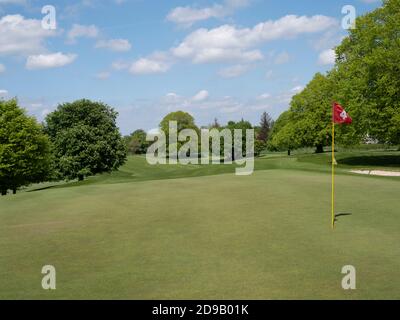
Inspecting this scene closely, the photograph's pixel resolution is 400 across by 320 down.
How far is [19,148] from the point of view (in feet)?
151

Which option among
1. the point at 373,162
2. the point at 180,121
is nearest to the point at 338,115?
the point at 373,162

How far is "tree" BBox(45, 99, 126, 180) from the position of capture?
55.8 meters

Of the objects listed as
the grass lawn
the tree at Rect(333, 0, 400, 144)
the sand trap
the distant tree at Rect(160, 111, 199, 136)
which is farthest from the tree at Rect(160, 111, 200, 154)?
the grass lawn

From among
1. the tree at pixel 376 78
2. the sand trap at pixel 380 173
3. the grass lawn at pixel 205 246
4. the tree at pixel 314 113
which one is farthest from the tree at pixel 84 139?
the sand trap at pixel 380 173

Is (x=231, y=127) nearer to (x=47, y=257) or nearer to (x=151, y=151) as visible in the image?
(x=151, y=151)

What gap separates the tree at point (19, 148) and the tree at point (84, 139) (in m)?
6.28

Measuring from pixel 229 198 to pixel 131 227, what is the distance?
25.2 ft

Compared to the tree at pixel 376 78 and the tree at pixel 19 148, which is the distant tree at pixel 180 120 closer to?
the tree at pixel 19 148

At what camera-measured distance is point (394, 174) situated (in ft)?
113

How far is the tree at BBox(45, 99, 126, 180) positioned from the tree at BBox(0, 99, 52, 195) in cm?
628

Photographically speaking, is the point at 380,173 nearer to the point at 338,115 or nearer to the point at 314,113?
the point at 338,115

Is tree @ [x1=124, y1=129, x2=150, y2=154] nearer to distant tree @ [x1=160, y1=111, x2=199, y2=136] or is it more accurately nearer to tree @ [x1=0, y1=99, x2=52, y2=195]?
distant tree @ [x1=160, y1=111, x2=199, y2=136]
